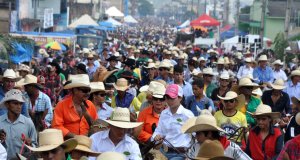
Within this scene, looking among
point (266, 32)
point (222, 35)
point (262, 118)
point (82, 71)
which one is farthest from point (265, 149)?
point (222, 35)

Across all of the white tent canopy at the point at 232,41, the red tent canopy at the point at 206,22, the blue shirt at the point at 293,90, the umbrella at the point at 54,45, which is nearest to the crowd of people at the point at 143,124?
the blue shirt at the point at 293,90

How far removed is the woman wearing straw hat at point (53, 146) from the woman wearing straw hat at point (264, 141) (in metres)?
3.36

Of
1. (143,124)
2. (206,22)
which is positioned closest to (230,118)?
(143,124)

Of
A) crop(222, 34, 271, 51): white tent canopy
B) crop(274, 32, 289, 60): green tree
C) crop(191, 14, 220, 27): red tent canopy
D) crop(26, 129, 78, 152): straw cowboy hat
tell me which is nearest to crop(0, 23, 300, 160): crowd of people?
crop(26, 129, 78, 152): straw cowboy hat

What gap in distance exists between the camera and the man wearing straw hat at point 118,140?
9266 mm

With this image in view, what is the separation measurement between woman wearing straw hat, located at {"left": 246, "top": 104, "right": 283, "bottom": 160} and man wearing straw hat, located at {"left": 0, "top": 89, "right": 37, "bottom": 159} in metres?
2.65

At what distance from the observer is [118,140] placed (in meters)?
9.38

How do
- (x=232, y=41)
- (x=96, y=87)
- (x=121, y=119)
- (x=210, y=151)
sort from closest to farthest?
1. (x=210, y=151)
2. (x=121, y=119)
3. (x=96, y=87)
4. (x=232, y=41)

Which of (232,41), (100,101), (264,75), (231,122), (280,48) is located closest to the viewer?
(231,122)

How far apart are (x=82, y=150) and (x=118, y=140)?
622 mm

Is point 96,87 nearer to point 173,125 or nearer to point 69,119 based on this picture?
point 69,119

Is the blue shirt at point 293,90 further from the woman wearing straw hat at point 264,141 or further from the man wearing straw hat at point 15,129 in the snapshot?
the man wearing straw hat at point 15,129

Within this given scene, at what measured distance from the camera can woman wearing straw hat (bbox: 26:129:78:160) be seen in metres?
8.16

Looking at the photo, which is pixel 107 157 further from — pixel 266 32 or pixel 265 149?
pixel 266 32
